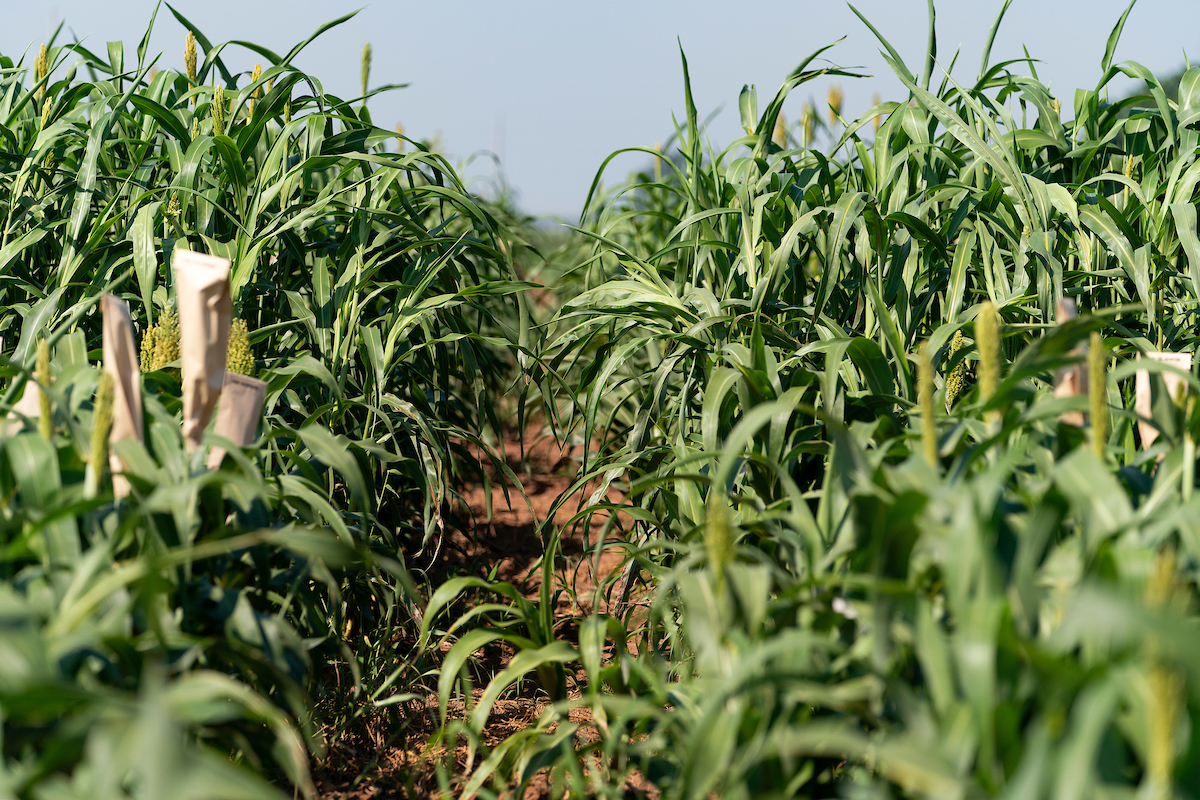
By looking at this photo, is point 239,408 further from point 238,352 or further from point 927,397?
point 927,397

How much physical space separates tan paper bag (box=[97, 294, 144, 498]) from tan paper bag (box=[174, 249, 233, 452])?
0.21 ft

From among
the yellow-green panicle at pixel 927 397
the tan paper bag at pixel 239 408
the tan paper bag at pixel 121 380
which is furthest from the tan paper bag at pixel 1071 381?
the tan paper bag at pixel 121 380

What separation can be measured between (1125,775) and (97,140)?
6.75ft

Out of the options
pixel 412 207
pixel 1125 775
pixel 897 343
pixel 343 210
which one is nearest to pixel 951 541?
pixel 1125 775

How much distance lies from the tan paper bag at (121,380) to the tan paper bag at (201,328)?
65 millimetres

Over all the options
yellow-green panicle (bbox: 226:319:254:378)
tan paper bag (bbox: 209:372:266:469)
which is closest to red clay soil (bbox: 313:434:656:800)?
tan paper bag (bbox: 209:372:266:469)

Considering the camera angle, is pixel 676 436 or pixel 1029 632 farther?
pixel 676 436

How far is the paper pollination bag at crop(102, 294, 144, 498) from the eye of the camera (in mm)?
1025

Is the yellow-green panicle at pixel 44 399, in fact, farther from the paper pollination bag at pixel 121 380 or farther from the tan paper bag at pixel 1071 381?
the tan paper bag at pixel 1071 381

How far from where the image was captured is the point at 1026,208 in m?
1.72

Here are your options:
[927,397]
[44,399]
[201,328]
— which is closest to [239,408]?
[201,328]

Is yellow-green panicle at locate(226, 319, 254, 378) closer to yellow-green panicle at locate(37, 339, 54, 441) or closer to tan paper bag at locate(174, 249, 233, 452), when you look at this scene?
tan paper bag at locate(174, 249, 233, 452)

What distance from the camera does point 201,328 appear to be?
111 centimetres

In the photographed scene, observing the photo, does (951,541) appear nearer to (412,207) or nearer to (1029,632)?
(1029,632)
